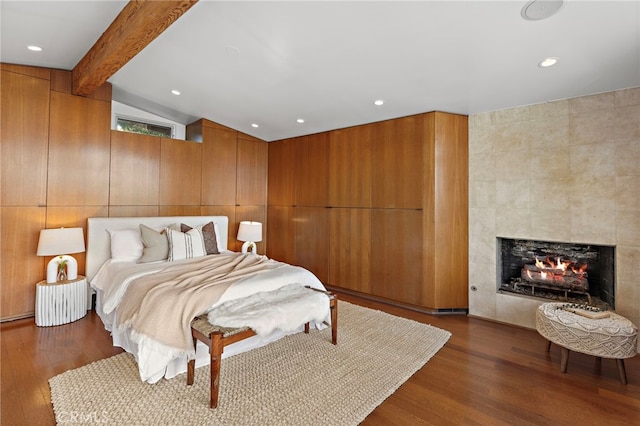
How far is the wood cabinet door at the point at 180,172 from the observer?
445 cm

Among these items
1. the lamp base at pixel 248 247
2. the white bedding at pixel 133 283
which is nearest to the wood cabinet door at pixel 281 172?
the lamp base at pixel 248 247

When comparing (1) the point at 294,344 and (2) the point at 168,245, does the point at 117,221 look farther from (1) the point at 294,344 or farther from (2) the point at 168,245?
(1) the point at 294,344

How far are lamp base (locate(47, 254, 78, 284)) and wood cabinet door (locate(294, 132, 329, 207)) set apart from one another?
124 inches

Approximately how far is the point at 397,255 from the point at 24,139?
15.2 feet

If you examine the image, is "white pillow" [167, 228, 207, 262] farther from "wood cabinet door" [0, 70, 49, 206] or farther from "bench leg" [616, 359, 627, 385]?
"bench leg" [616, 359, 627, 385]

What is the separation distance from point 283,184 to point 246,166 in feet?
2.43

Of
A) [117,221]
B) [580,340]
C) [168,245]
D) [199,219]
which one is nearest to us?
[580,340]

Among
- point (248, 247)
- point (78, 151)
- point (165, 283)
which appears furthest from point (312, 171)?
point (78, 151)

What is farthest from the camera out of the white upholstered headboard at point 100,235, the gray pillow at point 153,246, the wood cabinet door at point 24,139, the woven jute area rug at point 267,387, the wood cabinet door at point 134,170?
the wood cabinet door at point 134,170

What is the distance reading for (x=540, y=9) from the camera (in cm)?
197

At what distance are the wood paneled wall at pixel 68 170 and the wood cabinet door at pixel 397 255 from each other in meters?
2.80

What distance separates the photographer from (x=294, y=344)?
2.87 meters

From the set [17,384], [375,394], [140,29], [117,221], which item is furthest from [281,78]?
[17,384]

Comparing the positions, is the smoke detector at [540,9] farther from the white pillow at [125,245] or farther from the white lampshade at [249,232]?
the white pillow at [125,245]
